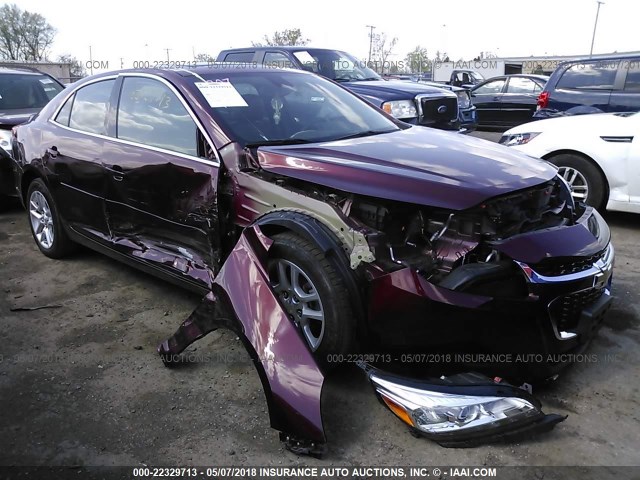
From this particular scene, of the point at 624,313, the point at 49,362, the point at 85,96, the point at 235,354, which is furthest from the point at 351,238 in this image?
the point at 85,96

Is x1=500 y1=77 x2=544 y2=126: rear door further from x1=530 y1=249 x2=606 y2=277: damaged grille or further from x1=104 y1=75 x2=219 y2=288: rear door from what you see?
x1=530 y1=249 x2=606 y2=277: damaged grille

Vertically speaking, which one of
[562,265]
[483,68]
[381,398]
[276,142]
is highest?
[483,68]

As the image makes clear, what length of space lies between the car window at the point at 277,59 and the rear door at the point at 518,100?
6563mm

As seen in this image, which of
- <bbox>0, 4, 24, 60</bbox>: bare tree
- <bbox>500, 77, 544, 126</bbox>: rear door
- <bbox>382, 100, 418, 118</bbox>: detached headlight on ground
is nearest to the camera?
<bbox>382, 100, 418, 118</bbox>: detached headlight on ground

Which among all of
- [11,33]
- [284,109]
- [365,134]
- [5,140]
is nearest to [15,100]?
[5,140]

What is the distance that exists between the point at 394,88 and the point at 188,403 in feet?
20.4

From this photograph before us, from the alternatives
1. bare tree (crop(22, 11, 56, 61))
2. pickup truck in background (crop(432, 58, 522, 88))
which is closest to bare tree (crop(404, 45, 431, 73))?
pickup truck in background (crop(432, 58, 522, 88))

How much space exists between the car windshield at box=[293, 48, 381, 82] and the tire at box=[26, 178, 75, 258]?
Answer: 15.9 ft

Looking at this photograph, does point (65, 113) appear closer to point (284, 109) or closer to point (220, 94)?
point (220, 94)

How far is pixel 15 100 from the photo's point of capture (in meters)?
7.18

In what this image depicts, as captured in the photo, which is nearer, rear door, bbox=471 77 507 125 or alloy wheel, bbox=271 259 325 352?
alloy wheel, bbox=271 259 325 352

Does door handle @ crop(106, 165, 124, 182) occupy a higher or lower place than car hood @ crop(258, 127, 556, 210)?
lower

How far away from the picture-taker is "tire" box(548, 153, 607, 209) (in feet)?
17.9

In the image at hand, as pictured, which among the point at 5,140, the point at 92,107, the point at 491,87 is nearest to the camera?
the point at 92,107
